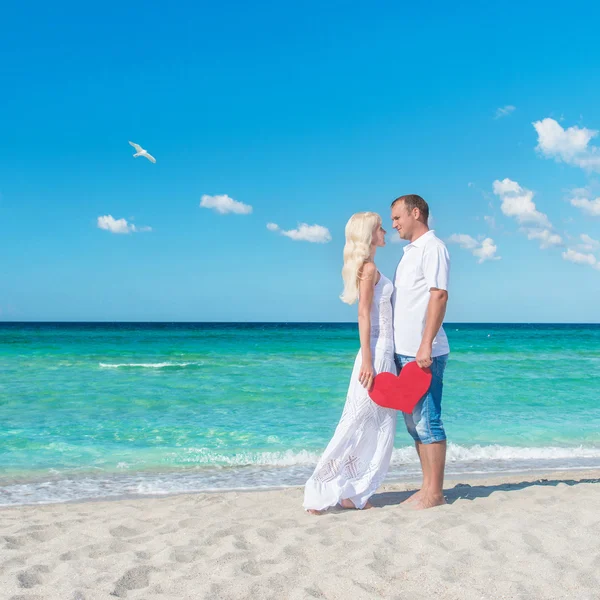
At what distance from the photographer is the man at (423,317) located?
382 centimetres

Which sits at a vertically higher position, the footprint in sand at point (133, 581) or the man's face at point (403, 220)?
the man's face at point (403, 220)

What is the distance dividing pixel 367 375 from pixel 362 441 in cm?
51

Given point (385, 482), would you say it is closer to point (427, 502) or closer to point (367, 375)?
point (427, 502)

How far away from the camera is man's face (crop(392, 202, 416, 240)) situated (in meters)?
4.03

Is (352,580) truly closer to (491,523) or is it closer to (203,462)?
(491,523)

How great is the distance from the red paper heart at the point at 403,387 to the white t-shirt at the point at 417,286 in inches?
5.9

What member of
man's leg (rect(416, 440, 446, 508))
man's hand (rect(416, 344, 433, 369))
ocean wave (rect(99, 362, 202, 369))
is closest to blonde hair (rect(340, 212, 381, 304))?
man's hand (rect(416, 344, 433, 369))

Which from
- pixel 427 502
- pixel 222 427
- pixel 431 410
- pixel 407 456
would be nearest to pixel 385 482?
pixel 407 456

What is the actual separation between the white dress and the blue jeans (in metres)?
0.18

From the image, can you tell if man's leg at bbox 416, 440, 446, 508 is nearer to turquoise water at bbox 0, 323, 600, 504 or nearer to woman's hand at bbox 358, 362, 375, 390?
woman's hand at bbox 358, 362, 375, 390

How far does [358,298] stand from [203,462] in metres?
3.62

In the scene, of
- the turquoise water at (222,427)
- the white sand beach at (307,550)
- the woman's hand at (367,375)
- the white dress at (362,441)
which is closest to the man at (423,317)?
the white dress at (362,441)

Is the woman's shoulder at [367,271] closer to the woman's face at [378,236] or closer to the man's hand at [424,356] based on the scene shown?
the woman's face at [378,236]

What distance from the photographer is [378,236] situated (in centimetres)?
394
